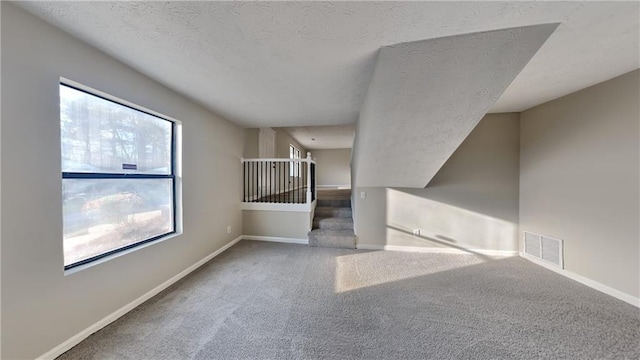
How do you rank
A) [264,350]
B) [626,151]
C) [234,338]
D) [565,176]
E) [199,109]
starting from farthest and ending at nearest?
1. [199,109]
2. [565,176]
3. [626,151]
4. [234,338]
5. [264,350]

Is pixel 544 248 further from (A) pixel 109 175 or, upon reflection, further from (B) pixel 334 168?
(B) pixel 334 168

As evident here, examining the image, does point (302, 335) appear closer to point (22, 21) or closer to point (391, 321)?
point (391, 321)

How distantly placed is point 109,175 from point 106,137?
0.34 metres

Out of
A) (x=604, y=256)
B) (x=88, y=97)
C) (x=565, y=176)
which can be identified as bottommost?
(x=604, y=256)

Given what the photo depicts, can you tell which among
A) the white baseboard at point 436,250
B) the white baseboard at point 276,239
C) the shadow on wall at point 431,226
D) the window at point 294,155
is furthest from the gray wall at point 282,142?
the white baseboard at point 436,250

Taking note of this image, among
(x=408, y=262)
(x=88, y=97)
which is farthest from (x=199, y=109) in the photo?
(x=408, y=262)

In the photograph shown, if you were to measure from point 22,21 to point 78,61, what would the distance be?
31cm

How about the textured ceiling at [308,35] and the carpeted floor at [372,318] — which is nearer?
the textured ceiling at [308,35]

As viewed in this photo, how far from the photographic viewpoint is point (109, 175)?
190 centimetres

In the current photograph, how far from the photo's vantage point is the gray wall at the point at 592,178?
2.18 metres

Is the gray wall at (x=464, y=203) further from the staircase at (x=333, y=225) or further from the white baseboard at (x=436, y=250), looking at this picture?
the staircase at (x=333, y=225)

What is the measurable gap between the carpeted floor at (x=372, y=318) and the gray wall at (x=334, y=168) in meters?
6.96

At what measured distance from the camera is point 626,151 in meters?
2.20

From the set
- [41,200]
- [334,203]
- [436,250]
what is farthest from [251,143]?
[436,250]
